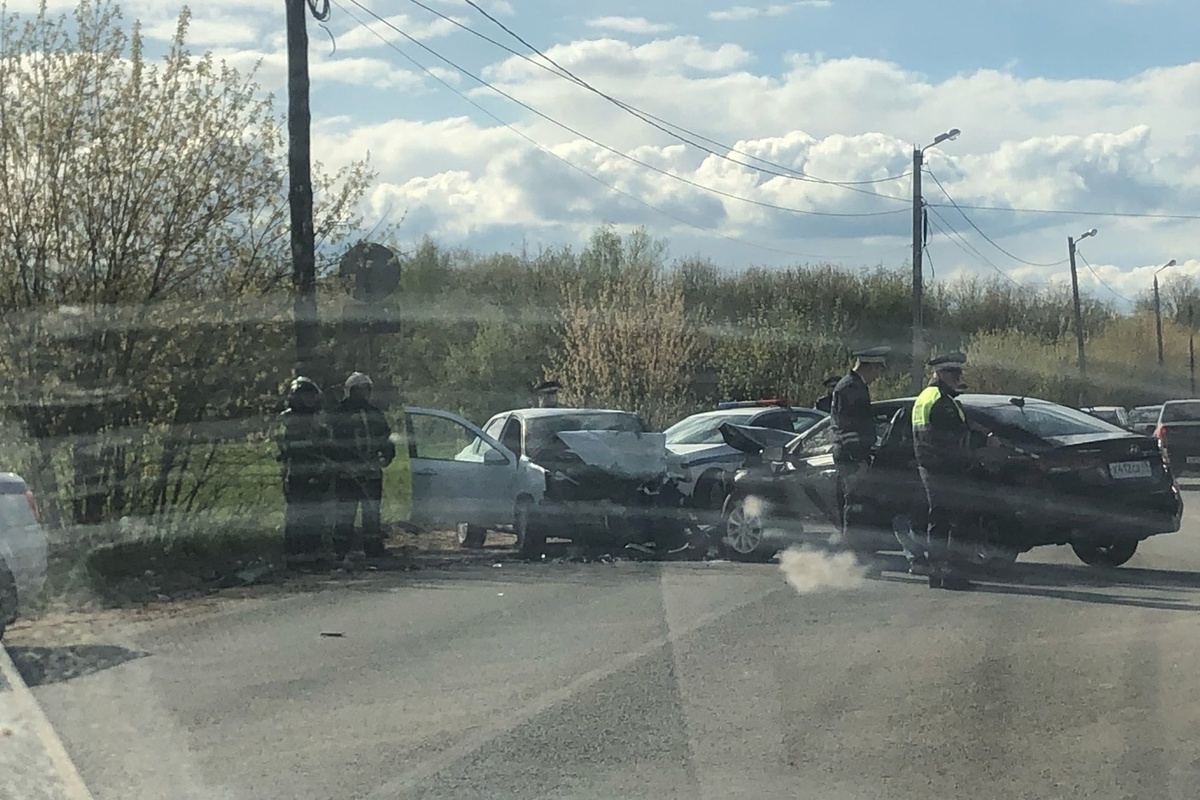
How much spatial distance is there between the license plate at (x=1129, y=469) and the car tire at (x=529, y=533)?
18.5ft

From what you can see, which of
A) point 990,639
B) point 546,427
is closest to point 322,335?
point 546,427

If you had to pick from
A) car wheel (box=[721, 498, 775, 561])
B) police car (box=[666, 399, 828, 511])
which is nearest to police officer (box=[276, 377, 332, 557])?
car wheel (box=[721, 498, 775, 561])

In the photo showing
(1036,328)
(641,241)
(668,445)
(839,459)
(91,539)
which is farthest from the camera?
(1036,328)

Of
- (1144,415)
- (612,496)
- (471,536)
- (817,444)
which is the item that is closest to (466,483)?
(471,536)

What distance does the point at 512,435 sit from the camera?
17000 millimetres

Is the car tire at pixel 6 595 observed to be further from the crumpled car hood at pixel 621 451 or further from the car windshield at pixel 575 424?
the car windshield at pixel 575 424

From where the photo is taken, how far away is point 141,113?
555 inches

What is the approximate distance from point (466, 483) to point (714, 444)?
3675mm

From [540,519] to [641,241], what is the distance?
35.8m

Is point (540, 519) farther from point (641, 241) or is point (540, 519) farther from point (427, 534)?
point (641, 241)

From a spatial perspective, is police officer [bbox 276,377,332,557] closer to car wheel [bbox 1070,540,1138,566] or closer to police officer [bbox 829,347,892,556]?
police officer [bbox 829,347,892,556]

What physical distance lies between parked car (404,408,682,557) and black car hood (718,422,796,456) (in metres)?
0.90

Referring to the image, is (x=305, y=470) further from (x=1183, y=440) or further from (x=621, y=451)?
(x=1183, y=440)

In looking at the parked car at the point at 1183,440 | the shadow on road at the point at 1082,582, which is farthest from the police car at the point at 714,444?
the parked car at the point at 1183,440
